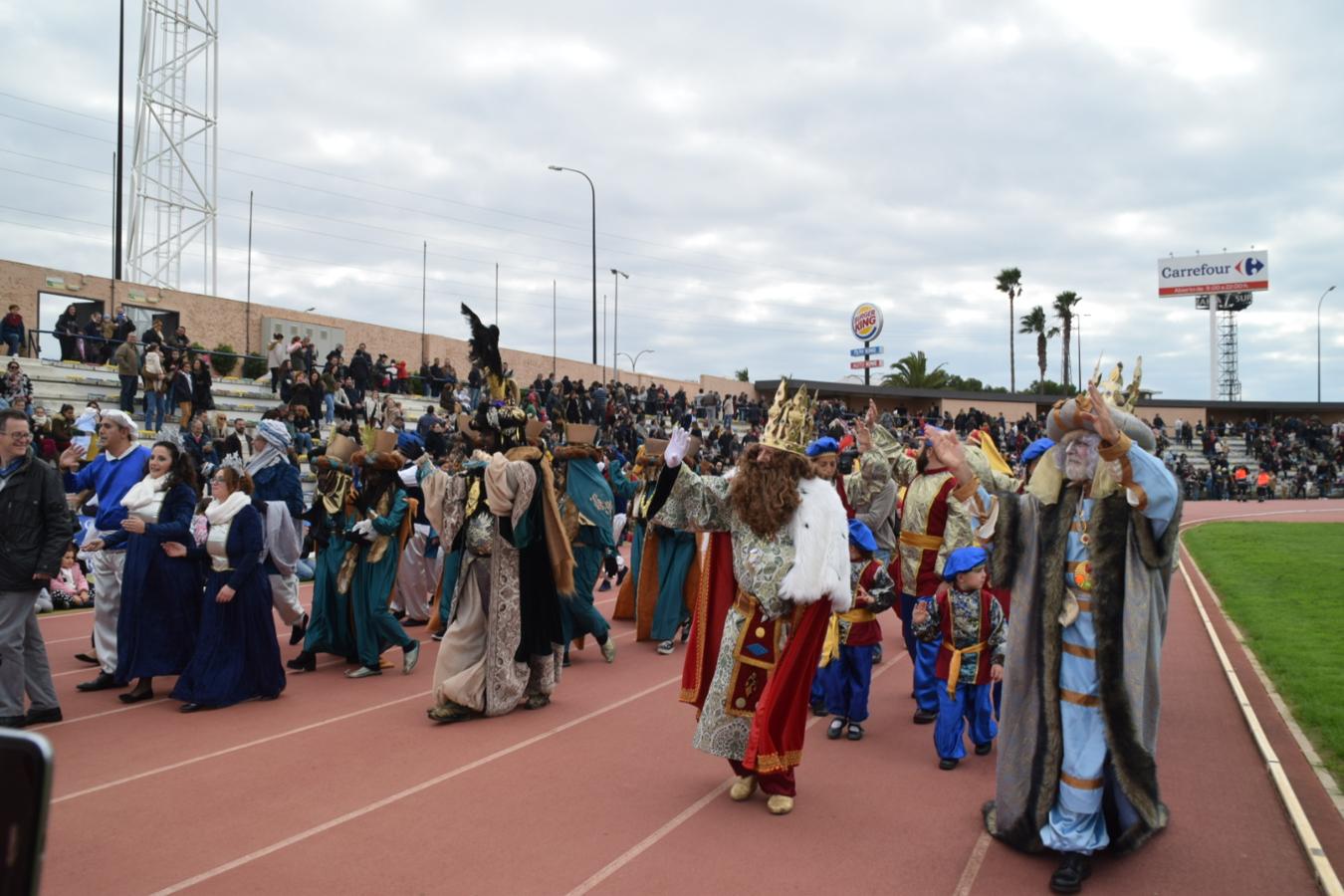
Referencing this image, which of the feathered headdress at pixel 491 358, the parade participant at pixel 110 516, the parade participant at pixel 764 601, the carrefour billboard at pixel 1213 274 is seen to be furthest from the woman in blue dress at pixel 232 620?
the carrefour billboard at pixel 1213 274

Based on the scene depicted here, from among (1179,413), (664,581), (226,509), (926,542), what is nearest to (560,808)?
(926,542)

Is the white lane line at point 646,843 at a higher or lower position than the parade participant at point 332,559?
lower

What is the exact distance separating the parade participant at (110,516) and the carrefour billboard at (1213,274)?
8250 centimetres

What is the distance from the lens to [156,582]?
7.75m

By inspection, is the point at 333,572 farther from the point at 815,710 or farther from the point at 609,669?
the point at 815,710

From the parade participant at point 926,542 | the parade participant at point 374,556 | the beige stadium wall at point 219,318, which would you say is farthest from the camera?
the beige stadium wall at point 219,318

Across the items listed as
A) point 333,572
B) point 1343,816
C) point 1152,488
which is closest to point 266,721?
point 333,572

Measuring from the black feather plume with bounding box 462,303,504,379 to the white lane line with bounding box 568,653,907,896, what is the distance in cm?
359

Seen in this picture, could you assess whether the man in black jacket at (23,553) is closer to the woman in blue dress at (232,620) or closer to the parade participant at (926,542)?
the woman in blue dress at (232,620)

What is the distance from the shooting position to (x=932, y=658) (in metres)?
6.81

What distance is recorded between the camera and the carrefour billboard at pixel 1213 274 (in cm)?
7438

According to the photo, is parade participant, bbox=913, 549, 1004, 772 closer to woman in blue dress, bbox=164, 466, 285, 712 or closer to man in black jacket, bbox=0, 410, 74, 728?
woman in blue dress, bbox=164, 466, 285, 712

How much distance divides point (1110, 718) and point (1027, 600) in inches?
25.0

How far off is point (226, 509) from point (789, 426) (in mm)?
4739
